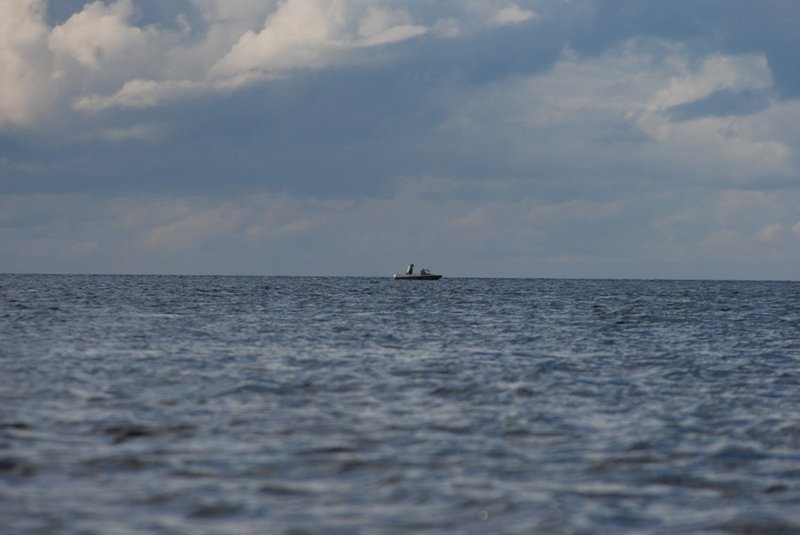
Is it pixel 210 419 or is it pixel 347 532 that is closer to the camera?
pixel 347 532

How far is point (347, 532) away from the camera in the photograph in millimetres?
10836

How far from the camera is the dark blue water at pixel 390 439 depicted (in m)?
11.8

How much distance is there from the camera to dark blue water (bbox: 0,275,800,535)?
11758mm

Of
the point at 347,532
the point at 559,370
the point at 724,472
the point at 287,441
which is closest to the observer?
the point at 347,532

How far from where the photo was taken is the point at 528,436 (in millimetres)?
17250

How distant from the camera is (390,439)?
16.5 metres

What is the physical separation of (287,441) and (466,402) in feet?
20.2

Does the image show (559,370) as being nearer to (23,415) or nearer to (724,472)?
A: (724,472)

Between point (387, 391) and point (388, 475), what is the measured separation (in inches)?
354

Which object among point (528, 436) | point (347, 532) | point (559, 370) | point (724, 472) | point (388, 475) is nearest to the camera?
point (347, 532)

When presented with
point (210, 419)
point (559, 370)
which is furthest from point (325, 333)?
point (210, 419)

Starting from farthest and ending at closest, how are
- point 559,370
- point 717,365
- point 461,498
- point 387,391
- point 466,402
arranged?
point 717,365, point 559,370, point 387,391, point 466,402, point 461,498

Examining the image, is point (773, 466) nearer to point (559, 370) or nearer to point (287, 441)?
point (287, 441)

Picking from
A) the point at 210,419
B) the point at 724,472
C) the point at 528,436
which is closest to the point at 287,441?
the point at 210,419
